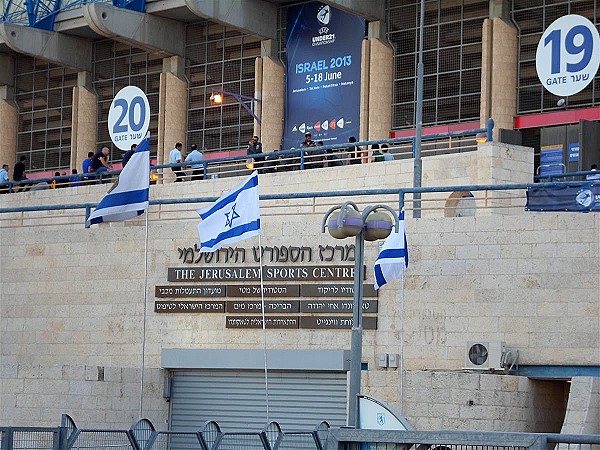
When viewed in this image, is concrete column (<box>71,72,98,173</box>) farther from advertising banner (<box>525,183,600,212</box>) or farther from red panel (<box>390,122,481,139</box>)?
advertising banner (<box>525,183,600,212</box>)

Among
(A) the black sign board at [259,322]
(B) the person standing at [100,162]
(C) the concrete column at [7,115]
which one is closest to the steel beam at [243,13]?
(B) the person standing at [100,162]

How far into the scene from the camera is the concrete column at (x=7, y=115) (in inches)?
1793

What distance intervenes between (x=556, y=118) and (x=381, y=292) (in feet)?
38.9

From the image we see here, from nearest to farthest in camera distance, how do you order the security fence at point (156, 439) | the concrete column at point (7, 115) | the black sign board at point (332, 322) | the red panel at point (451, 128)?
the security fence at point (156, 439) → the black sign board at point (332, 322) → the red panel at point (451, 128) → the concrete column at point (7, 115)

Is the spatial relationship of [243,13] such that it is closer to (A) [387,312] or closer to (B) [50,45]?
(B) [50,45]

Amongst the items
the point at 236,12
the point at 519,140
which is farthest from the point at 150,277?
the point at 236,12

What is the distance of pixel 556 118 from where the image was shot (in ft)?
110

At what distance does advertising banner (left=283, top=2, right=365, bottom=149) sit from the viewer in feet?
123

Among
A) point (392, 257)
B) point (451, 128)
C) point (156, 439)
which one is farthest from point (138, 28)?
point (156, 439)

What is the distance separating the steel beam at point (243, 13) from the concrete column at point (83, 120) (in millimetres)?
7070

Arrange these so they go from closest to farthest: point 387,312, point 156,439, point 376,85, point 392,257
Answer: point 156,439 → point 392,257 → point 387,312 → point 376,85

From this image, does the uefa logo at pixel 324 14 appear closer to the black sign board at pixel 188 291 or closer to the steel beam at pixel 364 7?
the steel beam at pixel 364 7

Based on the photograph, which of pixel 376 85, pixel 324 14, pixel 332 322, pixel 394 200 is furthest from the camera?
pixel 324 14

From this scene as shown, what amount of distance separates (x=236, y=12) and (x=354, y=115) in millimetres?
4433
